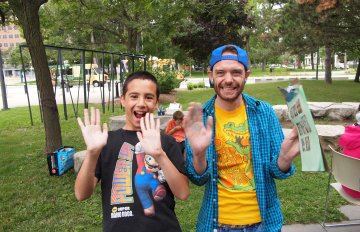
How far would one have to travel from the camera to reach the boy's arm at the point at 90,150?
1.60m

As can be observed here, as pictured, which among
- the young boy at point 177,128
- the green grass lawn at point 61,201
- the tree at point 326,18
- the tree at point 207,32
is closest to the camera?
the green grass lawn at point 61,201

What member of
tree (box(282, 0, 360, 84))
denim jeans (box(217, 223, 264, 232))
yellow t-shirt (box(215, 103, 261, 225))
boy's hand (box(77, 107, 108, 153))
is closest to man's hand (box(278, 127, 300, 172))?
yellow t-shirt (box(215, 103, 261, 225))

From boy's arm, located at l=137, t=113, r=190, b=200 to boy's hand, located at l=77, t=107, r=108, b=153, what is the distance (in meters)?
0.17

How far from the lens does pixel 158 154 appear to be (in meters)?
1.58

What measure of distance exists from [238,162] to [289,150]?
0.28 meters

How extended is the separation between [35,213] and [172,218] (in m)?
2.83

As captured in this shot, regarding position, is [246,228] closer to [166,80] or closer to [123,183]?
[123,183]

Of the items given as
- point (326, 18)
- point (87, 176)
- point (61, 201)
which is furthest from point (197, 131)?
point (326, 18)

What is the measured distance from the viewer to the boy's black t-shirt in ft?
5.55

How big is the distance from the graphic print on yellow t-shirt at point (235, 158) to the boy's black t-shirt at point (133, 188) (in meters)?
0.23

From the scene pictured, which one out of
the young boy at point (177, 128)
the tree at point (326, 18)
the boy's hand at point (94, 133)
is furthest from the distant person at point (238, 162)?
the tree at point (326, 18)

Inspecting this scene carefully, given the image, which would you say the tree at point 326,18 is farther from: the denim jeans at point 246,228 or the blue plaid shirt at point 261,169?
the denim jeans at point 246,228

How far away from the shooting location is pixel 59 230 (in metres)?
3.58

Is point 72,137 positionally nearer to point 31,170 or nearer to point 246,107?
point 31,170
